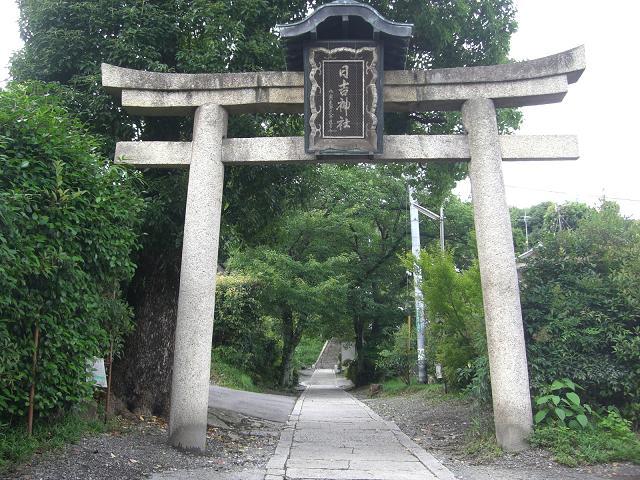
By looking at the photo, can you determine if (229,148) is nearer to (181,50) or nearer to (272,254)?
(181,50)

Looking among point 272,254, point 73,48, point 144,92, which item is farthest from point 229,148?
point 272,254

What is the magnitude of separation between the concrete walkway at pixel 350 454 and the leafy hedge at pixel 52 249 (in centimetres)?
250

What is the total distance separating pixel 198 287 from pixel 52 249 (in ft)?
7.74

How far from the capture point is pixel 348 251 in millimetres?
23328

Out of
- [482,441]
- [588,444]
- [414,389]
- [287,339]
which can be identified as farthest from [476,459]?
[287,339]

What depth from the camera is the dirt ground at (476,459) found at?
6070 mm

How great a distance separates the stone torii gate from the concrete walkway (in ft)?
4.62

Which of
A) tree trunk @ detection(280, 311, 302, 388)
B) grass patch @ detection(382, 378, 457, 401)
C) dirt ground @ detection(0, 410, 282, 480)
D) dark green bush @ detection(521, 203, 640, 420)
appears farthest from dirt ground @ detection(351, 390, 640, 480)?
tree trunk @ detection(280, 311, 302, 388)

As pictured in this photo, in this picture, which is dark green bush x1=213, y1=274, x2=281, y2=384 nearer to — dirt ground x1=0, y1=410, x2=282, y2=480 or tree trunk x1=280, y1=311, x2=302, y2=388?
tree trunk x1=280, y1=311, x2=302, y2=388

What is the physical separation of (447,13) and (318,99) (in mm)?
3871

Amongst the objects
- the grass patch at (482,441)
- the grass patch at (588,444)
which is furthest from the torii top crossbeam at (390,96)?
the grass patch at (482,441)

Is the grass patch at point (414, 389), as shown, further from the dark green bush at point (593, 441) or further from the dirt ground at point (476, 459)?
the dark green bush at point (593, 441)

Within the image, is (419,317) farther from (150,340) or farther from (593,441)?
(593,441)

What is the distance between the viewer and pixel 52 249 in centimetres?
526
